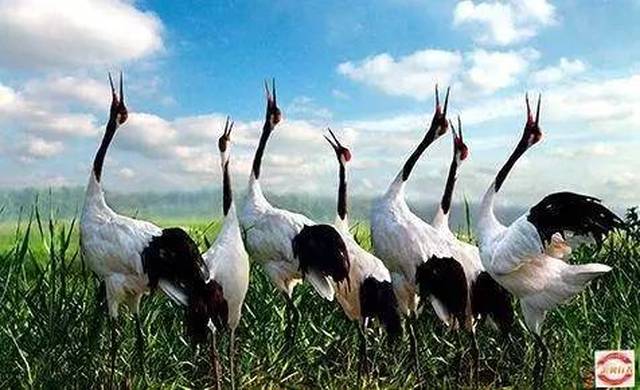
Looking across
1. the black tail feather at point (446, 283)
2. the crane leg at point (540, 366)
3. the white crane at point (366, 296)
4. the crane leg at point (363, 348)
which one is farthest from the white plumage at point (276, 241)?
the crane leg at point (540, 366)

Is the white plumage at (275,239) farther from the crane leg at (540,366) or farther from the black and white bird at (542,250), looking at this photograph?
the crane leg at (540,366)

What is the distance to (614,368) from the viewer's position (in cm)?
434

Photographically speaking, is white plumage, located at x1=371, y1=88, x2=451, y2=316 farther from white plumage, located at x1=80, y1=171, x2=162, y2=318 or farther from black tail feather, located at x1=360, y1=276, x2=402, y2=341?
white plumage, located at x1=80, y1=171, x2=162, y2=318

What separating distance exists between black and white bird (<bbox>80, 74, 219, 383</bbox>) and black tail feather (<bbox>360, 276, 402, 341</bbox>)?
0.98 metres

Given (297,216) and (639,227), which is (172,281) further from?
(639,227)

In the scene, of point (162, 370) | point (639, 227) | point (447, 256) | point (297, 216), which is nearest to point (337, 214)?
point (297, 216)

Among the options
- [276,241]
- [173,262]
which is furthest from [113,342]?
[276,241]

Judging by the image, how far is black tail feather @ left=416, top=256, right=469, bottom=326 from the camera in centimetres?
507

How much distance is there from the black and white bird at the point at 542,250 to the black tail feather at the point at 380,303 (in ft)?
2.03

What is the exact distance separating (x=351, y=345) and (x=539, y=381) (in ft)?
3.98

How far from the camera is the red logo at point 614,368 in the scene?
4.25 metres

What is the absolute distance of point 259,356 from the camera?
5.37 m

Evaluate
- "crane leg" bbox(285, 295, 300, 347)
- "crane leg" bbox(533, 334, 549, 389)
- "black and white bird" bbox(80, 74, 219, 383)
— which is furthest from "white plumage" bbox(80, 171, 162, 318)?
"crane leg" bbox(533, 334, 549, 389)

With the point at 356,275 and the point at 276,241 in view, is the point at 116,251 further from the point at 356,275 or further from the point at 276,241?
the point at 356,275
